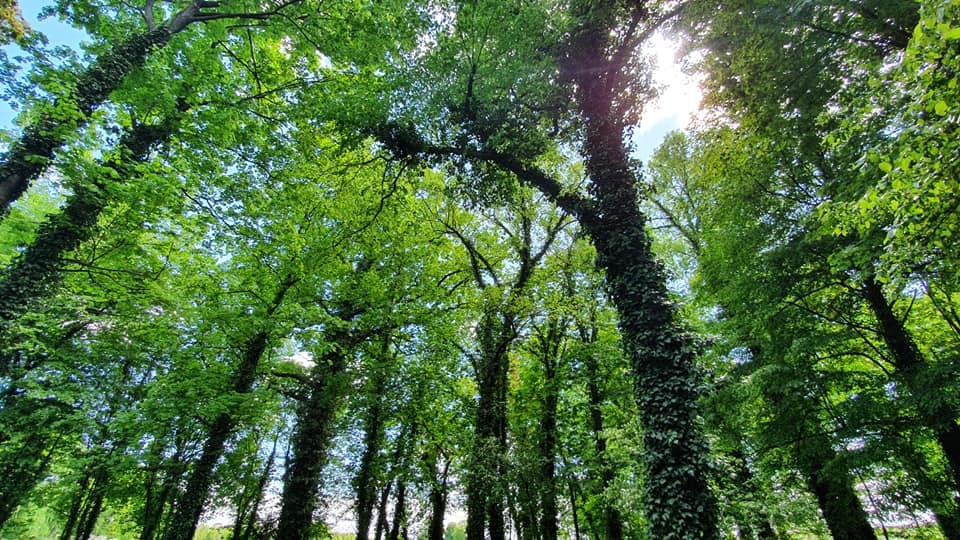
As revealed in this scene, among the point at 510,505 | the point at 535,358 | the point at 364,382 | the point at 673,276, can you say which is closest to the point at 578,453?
the point at 535,358

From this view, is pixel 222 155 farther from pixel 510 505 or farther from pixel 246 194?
pixel 510 505

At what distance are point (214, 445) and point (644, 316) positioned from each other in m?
11.7

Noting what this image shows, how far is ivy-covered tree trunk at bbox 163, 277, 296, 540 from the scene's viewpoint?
1010 cm

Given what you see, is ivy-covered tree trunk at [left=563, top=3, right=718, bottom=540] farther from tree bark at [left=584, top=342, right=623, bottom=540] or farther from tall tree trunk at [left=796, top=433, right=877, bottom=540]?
tree bark at [left=584, top=342, right=623, bottom=540]

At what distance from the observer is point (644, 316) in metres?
6.08

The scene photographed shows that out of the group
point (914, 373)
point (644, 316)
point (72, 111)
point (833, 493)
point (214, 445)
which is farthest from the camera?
point (214, 445)

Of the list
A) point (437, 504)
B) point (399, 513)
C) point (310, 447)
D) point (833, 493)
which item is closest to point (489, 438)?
point (310, 447)

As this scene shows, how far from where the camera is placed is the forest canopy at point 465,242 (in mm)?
6344

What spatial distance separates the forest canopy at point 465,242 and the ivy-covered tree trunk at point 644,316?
1.7 inches

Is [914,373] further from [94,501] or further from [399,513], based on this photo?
[94,501]

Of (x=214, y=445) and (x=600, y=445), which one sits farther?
(x=600, y=445)

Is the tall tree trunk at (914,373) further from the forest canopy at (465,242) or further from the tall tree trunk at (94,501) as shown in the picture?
the tall tree trunk at (94,501)

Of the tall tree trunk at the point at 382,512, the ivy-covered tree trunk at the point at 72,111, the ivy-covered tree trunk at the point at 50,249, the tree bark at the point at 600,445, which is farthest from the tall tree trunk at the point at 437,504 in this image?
the ivy-covered tree trunk at the point at 72,111

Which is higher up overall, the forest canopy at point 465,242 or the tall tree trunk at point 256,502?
the forest canopy at point 465,242
